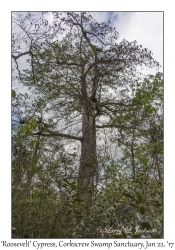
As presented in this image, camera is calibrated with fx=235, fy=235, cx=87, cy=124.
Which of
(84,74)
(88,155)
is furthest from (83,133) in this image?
(84,74)

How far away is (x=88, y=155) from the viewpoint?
3.07 metres

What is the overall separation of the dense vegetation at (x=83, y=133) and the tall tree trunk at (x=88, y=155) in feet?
0.04

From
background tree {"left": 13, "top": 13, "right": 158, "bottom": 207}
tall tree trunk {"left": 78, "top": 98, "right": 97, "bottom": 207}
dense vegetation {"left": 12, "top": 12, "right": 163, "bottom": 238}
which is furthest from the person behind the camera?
background tree {"left": 13, "top": 13, "right": 158, "bottom": 207}

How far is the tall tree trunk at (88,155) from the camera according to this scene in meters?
2.53

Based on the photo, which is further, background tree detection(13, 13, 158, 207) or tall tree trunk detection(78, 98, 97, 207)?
background tree detection(13, 13, 158, 207)

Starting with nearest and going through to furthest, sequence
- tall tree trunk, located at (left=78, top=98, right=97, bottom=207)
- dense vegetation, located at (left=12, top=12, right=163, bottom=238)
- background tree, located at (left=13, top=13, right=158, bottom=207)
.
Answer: dense vegetation, located at (left=12, top=12, right=163, bottom=238) < tall tree trunk, located at (left=78, top=98, right=97, bottom=207) < background tree, located at (left=13, top=13, right=158, bottom=207)

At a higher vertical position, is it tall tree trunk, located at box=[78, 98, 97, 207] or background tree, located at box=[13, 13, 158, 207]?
background tree, located at box=[13, 13, 158, 207]

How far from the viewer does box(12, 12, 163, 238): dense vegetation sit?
76.5 inches

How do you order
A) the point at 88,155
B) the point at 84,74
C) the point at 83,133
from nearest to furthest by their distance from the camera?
the point at 88,155 → the point at 84,74 → the point at 83,133

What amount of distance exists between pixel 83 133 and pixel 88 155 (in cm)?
53

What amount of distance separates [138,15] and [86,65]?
1049 millimetres

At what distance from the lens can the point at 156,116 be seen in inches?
99.0

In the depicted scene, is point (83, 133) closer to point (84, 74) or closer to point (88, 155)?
point (88, 155)

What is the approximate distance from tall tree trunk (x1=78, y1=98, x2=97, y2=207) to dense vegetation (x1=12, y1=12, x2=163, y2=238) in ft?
0.04
